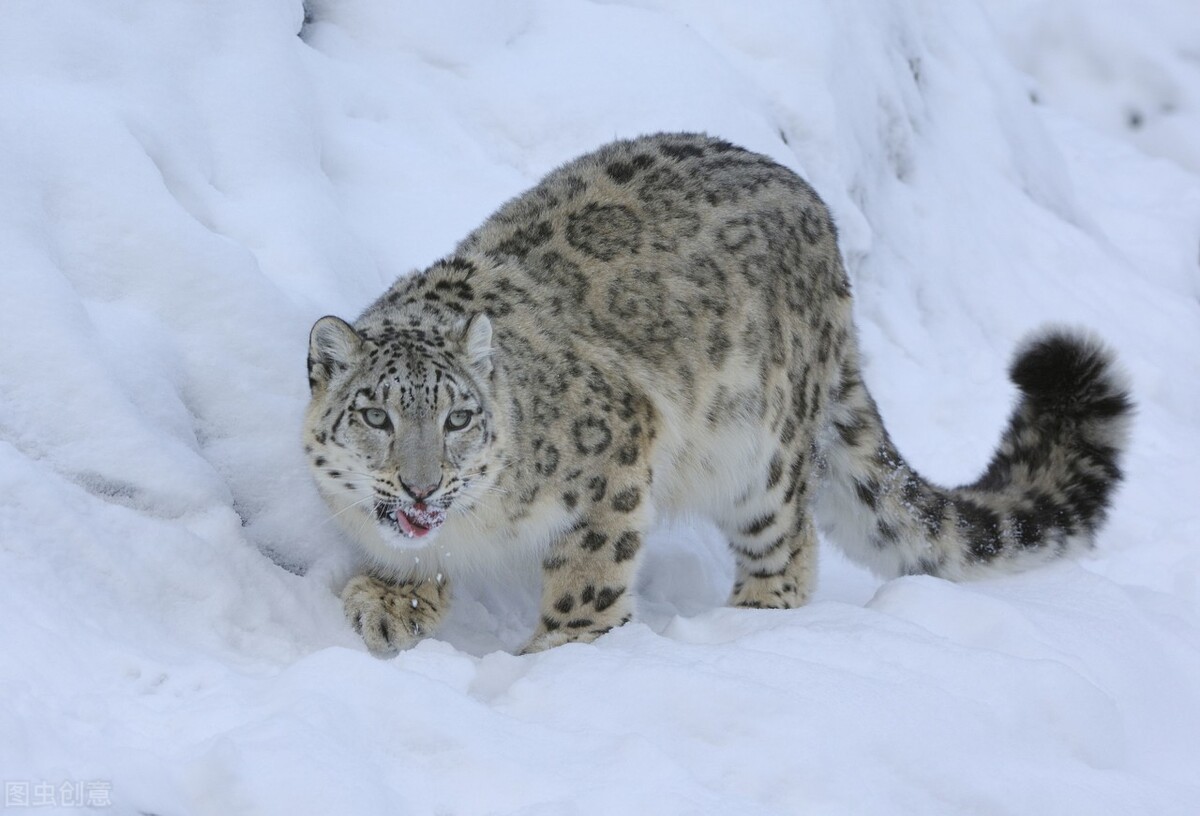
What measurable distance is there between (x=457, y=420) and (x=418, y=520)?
34 centimetres

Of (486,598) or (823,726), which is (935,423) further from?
(823,726)

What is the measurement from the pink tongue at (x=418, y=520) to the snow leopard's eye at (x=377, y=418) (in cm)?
28

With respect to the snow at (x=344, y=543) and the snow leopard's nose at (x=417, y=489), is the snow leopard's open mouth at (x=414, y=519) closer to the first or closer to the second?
the snow leopard's nose at (x=417, y=489)

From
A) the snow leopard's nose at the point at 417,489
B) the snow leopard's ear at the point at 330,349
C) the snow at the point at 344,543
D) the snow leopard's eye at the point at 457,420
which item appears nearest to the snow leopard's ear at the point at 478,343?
the snow leopard's eye at the point at 457,420

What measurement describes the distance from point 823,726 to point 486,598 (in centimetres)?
204

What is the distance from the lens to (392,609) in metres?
4.66

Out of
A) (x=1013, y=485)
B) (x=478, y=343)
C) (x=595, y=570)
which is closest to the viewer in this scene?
(x=478, y=343)

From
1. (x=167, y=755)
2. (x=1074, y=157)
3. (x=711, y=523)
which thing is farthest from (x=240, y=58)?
(x=1074, y=157)

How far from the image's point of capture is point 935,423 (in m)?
7.74

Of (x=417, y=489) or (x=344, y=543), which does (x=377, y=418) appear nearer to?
(x=417, y=489)

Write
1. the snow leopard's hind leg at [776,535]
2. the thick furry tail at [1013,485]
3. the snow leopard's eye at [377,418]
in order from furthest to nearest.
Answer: the thick furry tail at [1013,485] < the snow leopard's hind leg at [776,535] < the snow leopard's eye at [377,418]

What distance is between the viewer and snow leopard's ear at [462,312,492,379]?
4488mm

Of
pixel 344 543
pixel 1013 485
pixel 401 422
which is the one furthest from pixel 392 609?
pixel 1013 485

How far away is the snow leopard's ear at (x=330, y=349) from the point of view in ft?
14.2
